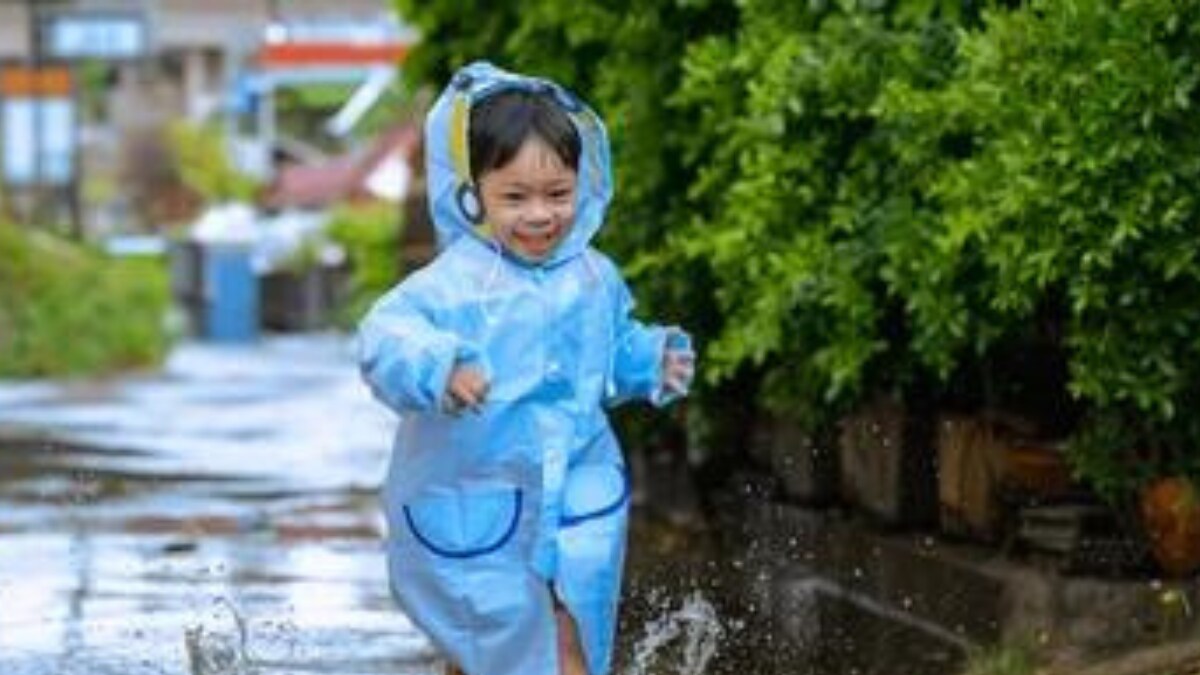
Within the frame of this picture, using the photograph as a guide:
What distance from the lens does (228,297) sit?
27812 millimetres

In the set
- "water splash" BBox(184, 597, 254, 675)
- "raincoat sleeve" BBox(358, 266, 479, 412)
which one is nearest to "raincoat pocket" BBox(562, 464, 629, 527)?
"raincoat sleeve" BBox(358, 266, 479, 412)

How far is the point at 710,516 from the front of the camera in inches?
366

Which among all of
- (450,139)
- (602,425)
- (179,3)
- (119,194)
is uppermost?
(450,139)

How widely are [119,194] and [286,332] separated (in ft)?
63.0

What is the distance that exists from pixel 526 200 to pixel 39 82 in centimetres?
2366

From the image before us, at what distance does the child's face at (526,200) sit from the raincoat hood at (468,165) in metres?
0.03

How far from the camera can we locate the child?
4.52 m

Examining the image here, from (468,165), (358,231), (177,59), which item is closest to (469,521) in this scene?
(468,165)

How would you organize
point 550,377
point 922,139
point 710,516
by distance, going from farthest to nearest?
point 710,516 < point 922,139 < point 550,377

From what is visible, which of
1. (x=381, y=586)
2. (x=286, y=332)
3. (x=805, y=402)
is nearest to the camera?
(x=805, y=402)

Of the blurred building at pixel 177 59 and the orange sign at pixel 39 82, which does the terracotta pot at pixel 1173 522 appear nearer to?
the orange sign at pixel 39 82

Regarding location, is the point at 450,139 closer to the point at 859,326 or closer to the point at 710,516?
the point at 859,326

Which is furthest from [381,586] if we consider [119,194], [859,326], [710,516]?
[119,194]

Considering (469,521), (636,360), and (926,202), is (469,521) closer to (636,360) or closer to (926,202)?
(636,360)
